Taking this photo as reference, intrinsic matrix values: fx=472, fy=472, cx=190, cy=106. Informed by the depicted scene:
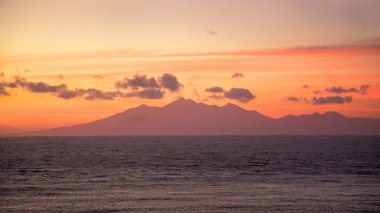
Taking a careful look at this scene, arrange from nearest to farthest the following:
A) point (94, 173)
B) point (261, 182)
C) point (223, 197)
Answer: point (223, 197), point (261, 182), point (94, 173)

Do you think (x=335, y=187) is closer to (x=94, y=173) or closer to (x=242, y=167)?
(x=242, y=167)

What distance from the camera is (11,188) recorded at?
63.4 m

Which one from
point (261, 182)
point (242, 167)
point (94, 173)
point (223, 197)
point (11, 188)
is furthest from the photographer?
point (242, 167)

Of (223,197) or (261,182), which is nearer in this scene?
(223,197)

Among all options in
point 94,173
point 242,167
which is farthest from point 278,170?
point 94,173

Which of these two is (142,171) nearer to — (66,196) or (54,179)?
(54,179)

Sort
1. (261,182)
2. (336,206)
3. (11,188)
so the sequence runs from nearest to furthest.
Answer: (336,206) < (11,188) < (261,182)

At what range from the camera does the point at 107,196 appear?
56.2 metres

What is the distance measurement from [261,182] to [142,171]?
25.6 m

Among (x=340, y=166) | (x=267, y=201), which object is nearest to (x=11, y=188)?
(x=267, y=201)

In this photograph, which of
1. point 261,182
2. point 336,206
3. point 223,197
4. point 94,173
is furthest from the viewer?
point 94,173

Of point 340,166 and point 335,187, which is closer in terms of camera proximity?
point 335,187

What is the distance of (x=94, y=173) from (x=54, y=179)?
10409 millimetres

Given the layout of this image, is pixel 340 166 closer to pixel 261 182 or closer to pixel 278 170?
pixel 278 170
